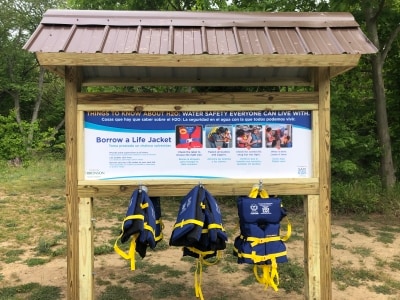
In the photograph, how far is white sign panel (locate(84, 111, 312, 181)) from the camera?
3551 millimetres

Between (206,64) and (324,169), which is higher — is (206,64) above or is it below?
above

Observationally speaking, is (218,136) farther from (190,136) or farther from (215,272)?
(215,272)

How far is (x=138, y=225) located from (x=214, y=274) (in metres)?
2.52

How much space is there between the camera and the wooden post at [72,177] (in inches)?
138

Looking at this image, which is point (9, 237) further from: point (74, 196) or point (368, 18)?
point (368, 18)

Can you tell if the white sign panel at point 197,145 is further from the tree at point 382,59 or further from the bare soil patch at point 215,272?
the tree at point 382,59

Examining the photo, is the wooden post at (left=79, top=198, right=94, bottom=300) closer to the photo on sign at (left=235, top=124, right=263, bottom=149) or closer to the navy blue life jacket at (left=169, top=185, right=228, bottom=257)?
the navy blue life jacket at (left=169, top=185, right=228, bottom=257)

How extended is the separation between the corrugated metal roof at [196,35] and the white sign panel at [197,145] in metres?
0.57

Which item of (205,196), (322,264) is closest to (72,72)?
(205,196)

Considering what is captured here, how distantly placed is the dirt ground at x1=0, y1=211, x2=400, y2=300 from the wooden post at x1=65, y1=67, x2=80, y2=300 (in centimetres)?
125

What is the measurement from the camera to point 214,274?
5.49m

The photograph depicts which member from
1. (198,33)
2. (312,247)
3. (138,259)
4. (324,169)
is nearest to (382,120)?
(138,259)

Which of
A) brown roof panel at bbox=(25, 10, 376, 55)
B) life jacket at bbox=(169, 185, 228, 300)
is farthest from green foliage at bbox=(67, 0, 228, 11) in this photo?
life jacket at bbox=(169, 185, 228, 300)

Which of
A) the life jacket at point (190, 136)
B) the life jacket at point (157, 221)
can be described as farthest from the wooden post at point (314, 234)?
the life jacket at point (157, 221)
